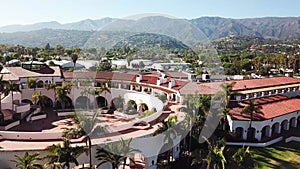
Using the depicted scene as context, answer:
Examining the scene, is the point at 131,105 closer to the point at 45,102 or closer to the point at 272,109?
the point at 45,102

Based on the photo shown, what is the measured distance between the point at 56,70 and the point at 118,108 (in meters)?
12.6

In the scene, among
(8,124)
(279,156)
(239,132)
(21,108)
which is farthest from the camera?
(21,108)

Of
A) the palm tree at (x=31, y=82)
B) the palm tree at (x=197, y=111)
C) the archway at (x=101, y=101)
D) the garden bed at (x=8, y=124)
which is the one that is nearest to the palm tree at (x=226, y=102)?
the palm tree at (x=197, y=111)

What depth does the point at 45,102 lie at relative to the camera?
4578 cm

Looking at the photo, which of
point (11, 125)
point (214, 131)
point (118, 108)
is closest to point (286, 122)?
point (214, 131)

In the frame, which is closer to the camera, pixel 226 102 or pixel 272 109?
pixel 226 102

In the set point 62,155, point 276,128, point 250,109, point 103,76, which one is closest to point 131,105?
point 103,76

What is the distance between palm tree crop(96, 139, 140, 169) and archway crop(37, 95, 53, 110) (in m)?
24.7

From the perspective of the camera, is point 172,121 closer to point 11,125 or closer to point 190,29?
point 11,125

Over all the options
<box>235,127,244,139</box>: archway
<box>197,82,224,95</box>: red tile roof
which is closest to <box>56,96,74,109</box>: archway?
<box>197,82,224,95</box>: red tile roof

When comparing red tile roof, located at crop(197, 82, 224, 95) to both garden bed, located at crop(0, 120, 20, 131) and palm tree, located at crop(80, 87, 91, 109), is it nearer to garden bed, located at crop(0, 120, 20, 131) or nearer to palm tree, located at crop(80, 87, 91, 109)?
palm tree, located at crop(80, 87, 91, 109)

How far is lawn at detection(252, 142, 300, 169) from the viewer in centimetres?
2723

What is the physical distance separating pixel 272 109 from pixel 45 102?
105 ft

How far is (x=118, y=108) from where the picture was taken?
44906 mm
